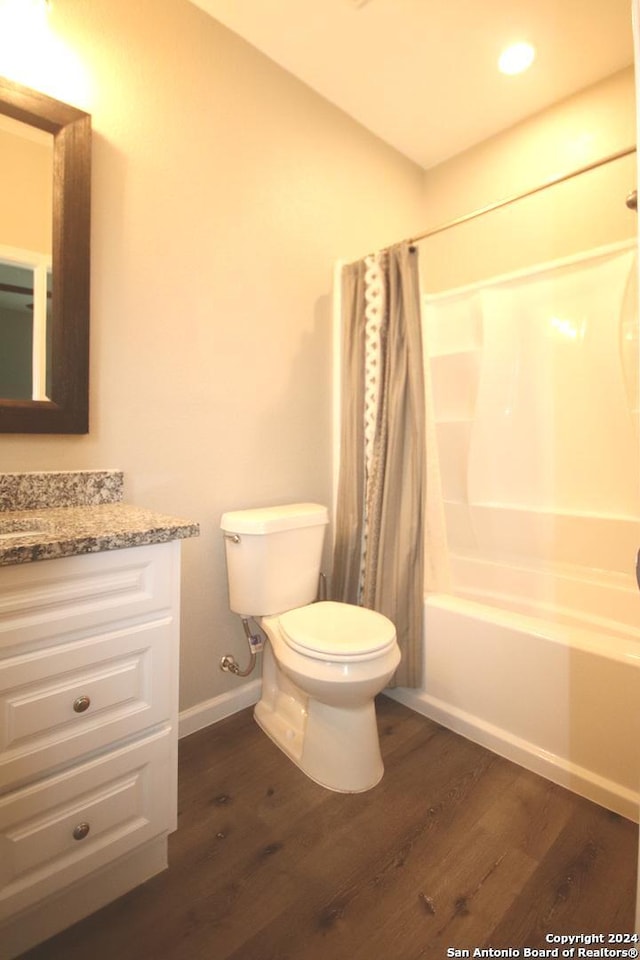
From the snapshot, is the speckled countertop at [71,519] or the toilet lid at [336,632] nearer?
the speckled countertop at [71,519]

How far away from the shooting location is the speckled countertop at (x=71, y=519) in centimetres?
83

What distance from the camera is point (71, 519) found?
3.55 ft

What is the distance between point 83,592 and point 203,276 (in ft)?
3.88

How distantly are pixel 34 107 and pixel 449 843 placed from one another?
2.28 m

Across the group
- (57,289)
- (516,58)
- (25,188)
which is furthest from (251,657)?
(516,58)

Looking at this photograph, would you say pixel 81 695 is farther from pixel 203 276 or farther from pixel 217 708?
pixel 203 276

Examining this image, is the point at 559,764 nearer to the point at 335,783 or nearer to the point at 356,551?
the point at 335,783

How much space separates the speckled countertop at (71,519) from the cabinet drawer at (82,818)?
46cm

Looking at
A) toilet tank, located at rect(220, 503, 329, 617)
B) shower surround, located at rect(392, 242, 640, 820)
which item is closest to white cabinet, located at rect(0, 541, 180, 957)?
toilet tank, located at rect(220, 503, 329, 617)

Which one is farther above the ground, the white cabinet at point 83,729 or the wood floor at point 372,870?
the white cabinet at point 83,729

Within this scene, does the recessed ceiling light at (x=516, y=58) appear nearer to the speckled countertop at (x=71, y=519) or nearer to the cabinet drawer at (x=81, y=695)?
the speckled countertop at (x=71, y=519)

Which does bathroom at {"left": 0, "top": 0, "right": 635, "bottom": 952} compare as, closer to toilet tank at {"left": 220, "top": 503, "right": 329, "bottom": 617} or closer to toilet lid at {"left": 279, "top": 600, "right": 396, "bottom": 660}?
toilet tank at {"left": 220, "top": 503, "right": 329, "bottom": 617}

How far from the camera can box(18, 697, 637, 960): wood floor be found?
0.95 meters

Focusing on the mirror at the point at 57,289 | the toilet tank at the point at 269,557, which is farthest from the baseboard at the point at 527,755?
the mirror at the point at 57,289
